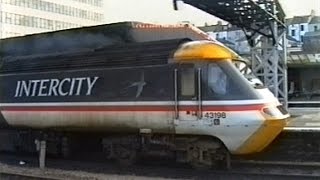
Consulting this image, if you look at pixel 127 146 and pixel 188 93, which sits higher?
pixel 188 93

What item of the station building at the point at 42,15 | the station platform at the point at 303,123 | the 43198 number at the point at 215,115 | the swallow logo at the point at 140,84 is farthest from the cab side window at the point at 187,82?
the station building at the point at 42,15

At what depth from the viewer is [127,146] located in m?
11.2

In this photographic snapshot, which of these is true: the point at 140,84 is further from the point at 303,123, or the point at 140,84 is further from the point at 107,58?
the point at 303,123

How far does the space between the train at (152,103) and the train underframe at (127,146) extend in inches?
0.9

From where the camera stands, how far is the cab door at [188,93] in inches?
395

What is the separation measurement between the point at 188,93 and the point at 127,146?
2069 mm

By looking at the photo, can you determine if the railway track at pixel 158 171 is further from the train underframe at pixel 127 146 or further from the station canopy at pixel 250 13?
the station canopy at pixel 250 13

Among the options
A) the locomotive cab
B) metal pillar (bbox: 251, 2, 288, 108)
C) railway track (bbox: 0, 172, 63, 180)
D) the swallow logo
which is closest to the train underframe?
the locomotive cab

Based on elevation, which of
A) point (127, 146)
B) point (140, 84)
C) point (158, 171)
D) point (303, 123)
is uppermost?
point (140, 84)

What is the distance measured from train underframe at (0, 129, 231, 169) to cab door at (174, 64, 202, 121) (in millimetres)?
526

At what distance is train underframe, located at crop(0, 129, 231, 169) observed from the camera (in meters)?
10.3

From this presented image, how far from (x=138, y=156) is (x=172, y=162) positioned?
872 millimetres

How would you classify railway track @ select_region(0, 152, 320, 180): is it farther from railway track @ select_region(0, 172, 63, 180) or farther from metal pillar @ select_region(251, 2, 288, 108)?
metal pillar @ select_region(251, 2, 288, 108)

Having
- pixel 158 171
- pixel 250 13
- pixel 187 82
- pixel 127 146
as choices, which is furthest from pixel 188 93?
pixel 250 13
